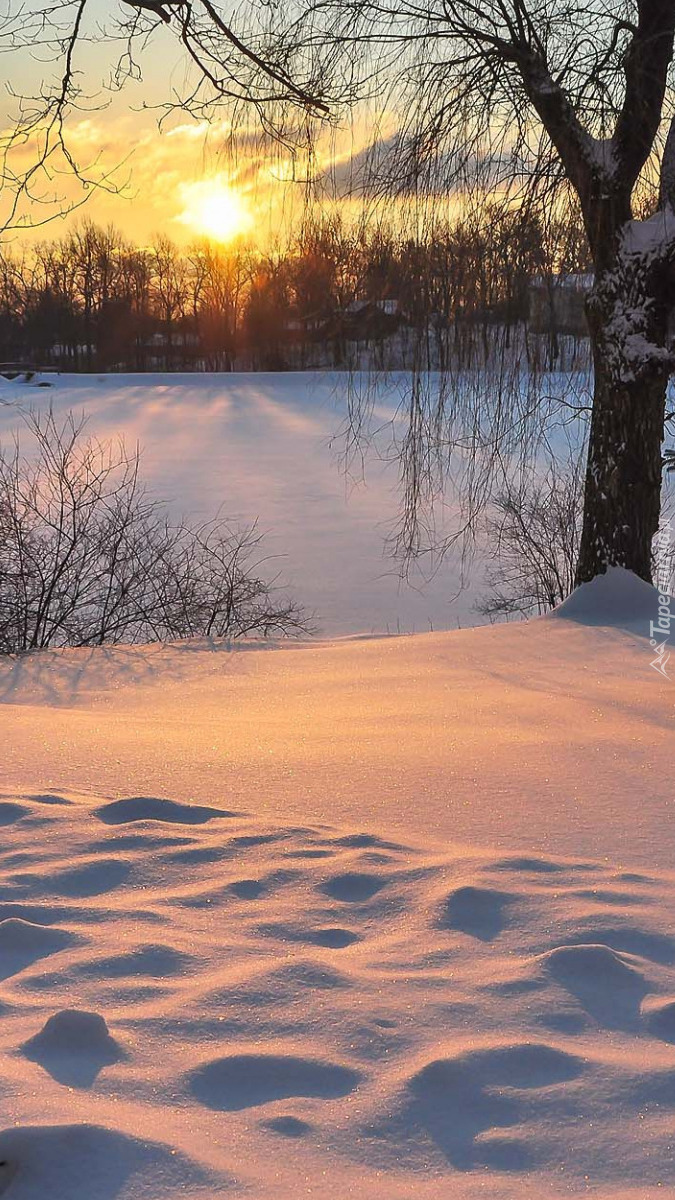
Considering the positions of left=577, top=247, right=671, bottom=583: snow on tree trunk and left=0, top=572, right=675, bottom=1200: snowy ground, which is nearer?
left=0, top=572, right=675, bottom=1200: snowy ground

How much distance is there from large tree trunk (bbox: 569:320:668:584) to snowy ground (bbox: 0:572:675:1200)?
2789 millimetres

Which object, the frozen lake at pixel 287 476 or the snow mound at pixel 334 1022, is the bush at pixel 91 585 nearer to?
the frozen lake at pixel 287 476

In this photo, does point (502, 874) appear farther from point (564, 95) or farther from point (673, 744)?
point (564, 95)

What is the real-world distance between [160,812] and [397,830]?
656mm

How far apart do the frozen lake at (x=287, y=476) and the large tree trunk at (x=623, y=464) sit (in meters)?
1.37

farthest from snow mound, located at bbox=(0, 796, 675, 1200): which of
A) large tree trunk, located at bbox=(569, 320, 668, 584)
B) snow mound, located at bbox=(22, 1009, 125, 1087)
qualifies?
large tree trunk, located at bbox=(569, 320, 668, 584)

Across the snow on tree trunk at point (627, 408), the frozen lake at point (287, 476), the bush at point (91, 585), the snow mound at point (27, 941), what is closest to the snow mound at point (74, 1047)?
the snow mound at point (27, 941)

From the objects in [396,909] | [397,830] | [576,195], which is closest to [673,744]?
[397,830]

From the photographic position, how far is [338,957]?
1904 millimetres

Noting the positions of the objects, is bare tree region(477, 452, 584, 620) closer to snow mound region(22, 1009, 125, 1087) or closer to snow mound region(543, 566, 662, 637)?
snow mound region(543, 566, 662, 637)

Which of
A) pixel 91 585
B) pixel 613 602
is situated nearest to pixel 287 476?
pixel 91 585

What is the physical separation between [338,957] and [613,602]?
4.65 meters

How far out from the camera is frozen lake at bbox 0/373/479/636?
46.6 feet

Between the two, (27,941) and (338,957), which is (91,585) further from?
(338,957)
